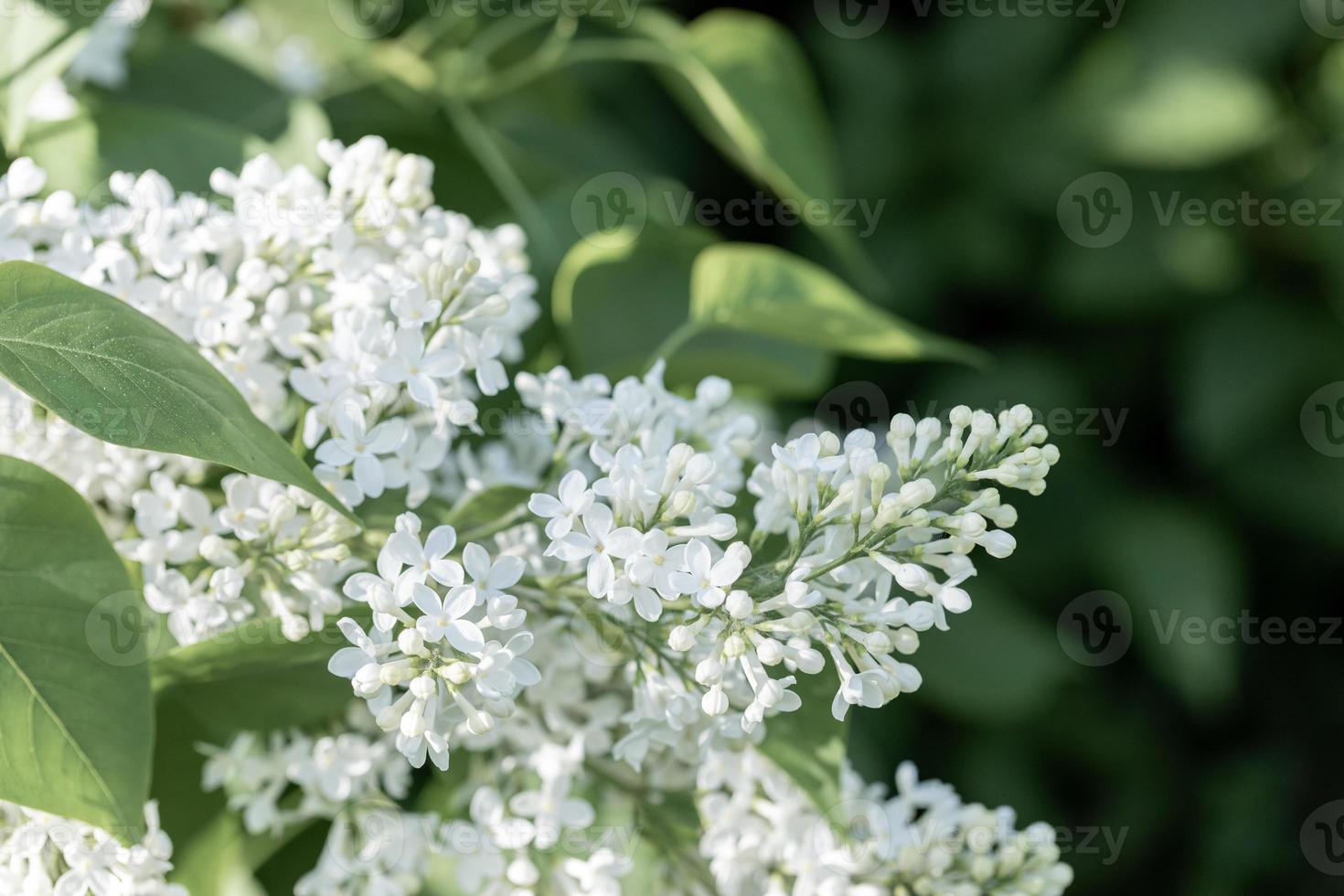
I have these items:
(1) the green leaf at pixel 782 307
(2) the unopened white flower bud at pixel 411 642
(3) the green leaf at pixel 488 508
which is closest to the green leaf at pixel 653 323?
(1) the green leaf at pixel 782 307

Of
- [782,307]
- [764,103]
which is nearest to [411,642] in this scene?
[782,307]

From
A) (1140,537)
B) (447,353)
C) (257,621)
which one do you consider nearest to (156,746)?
(257,621)

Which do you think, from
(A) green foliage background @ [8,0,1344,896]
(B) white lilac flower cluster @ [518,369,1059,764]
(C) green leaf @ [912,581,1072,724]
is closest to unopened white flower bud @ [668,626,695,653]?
(B) white lilac flower cluster @ [518,369,1059,764]

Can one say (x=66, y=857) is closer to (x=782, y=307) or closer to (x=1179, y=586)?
(x=782, y=307)

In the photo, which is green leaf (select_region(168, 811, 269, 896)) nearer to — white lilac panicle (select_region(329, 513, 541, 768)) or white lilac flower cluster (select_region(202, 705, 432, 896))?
white lilac flower cluster (select_region(202, 705, 432, 896))

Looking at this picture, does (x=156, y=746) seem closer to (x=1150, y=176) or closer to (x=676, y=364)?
(x=676, y=364)

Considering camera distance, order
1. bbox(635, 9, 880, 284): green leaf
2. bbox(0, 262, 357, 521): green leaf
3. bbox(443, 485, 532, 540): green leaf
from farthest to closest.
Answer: bbox(635, 9, 880, 284): green leaf, bbox(443, 485, 532, 540): green leaf, bbox(0, 262, 357, 521): green leaf
